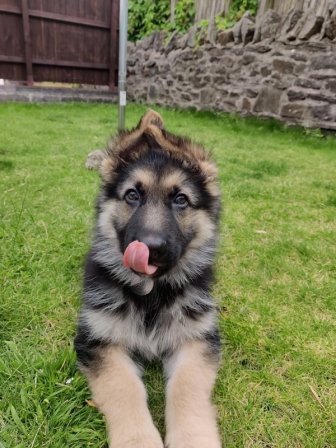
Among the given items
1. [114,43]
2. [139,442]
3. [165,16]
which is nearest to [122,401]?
[139,442]

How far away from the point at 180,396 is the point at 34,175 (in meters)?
3.51

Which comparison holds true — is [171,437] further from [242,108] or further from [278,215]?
[242,108]

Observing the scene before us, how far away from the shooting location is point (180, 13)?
999cm

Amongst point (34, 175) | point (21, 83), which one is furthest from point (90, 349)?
point (21, 83)

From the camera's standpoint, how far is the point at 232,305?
8.13 feet

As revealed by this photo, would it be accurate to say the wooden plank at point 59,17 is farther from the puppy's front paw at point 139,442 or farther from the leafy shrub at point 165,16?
the puppy's front paw at point 139,442

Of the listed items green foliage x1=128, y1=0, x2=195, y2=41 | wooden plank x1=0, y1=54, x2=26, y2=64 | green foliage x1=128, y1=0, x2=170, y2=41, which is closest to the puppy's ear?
green foliage x1=128, y1=0, x2=195, y2=41

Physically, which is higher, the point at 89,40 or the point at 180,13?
the point at 180,13

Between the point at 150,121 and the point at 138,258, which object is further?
the point at 150,121

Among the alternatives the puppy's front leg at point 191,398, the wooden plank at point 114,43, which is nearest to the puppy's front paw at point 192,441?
the puppy's front leg at point 191,398

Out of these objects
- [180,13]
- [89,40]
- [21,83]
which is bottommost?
[21,83]

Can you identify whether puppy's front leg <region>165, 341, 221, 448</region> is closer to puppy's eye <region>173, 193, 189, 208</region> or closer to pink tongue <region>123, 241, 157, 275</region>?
pink tongue <region>123, 241, 157, 275</region>

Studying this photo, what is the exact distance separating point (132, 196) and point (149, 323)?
665 mm

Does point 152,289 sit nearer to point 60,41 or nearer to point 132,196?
point 132,196
